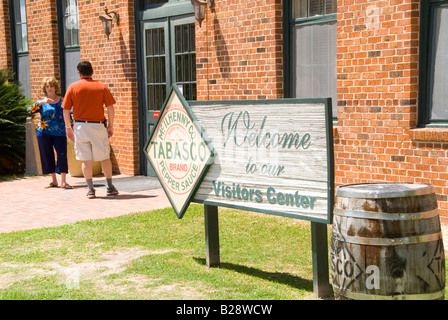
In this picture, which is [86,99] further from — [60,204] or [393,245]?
[393,245]

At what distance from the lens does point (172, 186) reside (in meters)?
5.77

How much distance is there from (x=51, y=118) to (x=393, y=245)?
750 cm

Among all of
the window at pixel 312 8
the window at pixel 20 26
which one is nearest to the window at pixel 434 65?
the window at pixel 312 8

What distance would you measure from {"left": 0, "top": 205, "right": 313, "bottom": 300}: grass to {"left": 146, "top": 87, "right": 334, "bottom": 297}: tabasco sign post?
41 centimetres

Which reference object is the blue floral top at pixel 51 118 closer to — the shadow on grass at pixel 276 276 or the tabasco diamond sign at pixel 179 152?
the tabasco diamond sign at pixel 179 152

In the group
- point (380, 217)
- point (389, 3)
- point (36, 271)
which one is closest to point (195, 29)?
point (389, 3)

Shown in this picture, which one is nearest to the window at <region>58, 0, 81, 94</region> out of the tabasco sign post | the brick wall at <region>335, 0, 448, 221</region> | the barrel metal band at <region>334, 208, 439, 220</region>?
the brick wall at <region>335, 0, 448, 221</region>

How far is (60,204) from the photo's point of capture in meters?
9.00

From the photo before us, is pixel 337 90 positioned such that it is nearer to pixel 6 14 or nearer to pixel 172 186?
pixel 172 186

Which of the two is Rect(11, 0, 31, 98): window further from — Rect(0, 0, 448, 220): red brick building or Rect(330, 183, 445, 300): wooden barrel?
Rect(330, 183, 445, 300): wooden barrel

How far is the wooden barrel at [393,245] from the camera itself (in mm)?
3729

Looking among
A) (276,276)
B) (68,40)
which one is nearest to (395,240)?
(276,276)

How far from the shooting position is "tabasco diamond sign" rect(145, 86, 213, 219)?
543 cm

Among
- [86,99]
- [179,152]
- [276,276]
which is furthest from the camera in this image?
[86,99]
